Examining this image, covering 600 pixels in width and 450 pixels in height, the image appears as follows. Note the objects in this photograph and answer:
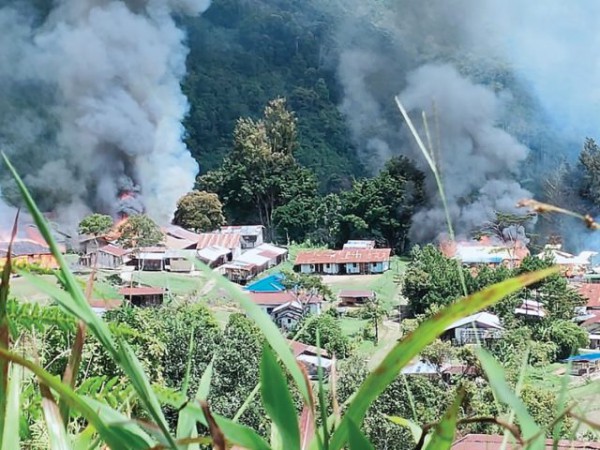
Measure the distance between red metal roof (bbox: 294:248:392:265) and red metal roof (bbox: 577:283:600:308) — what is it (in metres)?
1.91

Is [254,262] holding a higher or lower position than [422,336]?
higher

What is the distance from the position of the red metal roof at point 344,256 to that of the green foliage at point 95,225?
1.86m

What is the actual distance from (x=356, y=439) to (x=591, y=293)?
6.59 metres

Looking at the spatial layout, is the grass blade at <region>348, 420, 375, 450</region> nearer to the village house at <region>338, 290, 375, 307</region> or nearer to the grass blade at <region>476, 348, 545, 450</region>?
the grass blade at <region>476, 348, 545, 450</region>

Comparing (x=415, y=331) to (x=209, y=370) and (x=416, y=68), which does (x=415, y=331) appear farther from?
(x=416, y=68)

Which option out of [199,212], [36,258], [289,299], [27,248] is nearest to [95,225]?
[199,212]

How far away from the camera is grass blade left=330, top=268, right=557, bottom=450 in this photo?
4.7 inches

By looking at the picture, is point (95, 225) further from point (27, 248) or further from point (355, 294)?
point (355, 294)

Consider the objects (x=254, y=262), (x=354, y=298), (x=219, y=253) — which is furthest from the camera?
(x=219, y=253)

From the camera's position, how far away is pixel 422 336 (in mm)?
125

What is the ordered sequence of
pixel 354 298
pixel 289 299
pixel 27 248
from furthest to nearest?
pixel 354 298, pixel 289 299, pixel 27 248

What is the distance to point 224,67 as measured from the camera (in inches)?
426

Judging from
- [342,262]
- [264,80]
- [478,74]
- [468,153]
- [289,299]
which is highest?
[264,80]

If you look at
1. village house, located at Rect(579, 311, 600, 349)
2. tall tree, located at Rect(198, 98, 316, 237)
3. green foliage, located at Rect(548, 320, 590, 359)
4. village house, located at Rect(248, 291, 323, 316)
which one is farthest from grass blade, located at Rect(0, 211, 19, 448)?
tall tree, located at Rect(198, 98, 316, 237)
